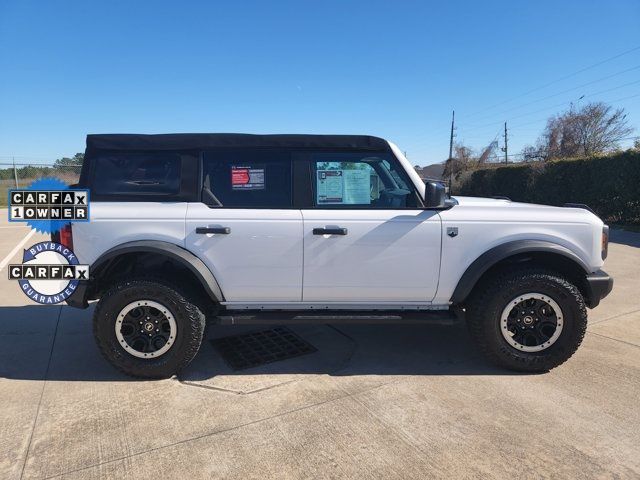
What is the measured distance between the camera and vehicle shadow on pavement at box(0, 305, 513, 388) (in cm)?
352

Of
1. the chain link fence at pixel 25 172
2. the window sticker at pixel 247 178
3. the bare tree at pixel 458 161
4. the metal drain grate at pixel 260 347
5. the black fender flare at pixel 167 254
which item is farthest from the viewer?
the bare tree at pixel 458 161

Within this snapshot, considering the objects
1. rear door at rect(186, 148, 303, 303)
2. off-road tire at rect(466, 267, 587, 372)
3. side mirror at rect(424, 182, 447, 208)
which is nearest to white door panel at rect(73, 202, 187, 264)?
rear door at rect(186, 148, 303, 303)

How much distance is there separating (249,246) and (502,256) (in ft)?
6.35

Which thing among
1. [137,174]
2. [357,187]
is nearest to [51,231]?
[137,174]

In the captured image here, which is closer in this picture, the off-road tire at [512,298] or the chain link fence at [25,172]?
the off-road tire at [512,298]

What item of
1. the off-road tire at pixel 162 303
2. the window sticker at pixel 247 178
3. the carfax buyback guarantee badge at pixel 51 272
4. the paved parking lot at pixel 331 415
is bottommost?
the paved parking lot at pixel 331 415

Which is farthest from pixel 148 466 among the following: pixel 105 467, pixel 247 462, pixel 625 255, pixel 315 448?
pixel 625 255

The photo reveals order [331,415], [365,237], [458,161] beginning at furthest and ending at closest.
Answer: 1. [458,161]
2. [365,237]
3. [331,415]

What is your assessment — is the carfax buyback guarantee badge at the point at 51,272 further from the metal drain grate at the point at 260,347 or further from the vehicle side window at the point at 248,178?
the metal drain grate at the point at 260,347

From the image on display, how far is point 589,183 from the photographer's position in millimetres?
13844

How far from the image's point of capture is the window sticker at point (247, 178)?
11.5 ft

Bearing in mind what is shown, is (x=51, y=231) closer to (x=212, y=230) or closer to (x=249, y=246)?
(x=212, y=230)

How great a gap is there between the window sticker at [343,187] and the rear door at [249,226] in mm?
257

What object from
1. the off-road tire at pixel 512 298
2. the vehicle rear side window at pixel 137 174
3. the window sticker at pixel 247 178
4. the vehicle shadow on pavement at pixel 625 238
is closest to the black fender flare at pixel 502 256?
the off-road tire at pixel 512 298
